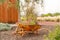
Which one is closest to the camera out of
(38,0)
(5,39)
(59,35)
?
(59,35)

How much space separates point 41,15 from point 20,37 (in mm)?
3092

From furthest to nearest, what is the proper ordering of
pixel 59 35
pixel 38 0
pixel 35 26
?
pixel 38 0 → pixel 35 26 → pixel 59 35

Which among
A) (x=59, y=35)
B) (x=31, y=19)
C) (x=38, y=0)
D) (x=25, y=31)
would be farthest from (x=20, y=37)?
Answer: (x=59, y=35)

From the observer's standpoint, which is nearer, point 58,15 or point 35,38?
point 35,38

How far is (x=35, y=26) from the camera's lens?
2.86m

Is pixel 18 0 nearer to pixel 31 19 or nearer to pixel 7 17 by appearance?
pixel 31 19

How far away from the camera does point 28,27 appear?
2.87 metres

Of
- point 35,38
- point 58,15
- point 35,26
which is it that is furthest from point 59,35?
point 58,15

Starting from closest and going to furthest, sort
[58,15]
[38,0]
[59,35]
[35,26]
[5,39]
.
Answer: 1. [59,35]
2. [5,39]
3. [35,26]
4. [38,0]
5. [58,15]

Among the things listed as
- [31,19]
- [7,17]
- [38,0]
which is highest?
[38,0]

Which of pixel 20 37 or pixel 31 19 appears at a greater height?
pixel 31 19

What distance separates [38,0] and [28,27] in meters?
0.48

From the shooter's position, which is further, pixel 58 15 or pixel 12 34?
pixel 58 15

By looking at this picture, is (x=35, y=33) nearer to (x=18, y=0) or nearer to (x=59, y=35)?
(x=18, y=0)
